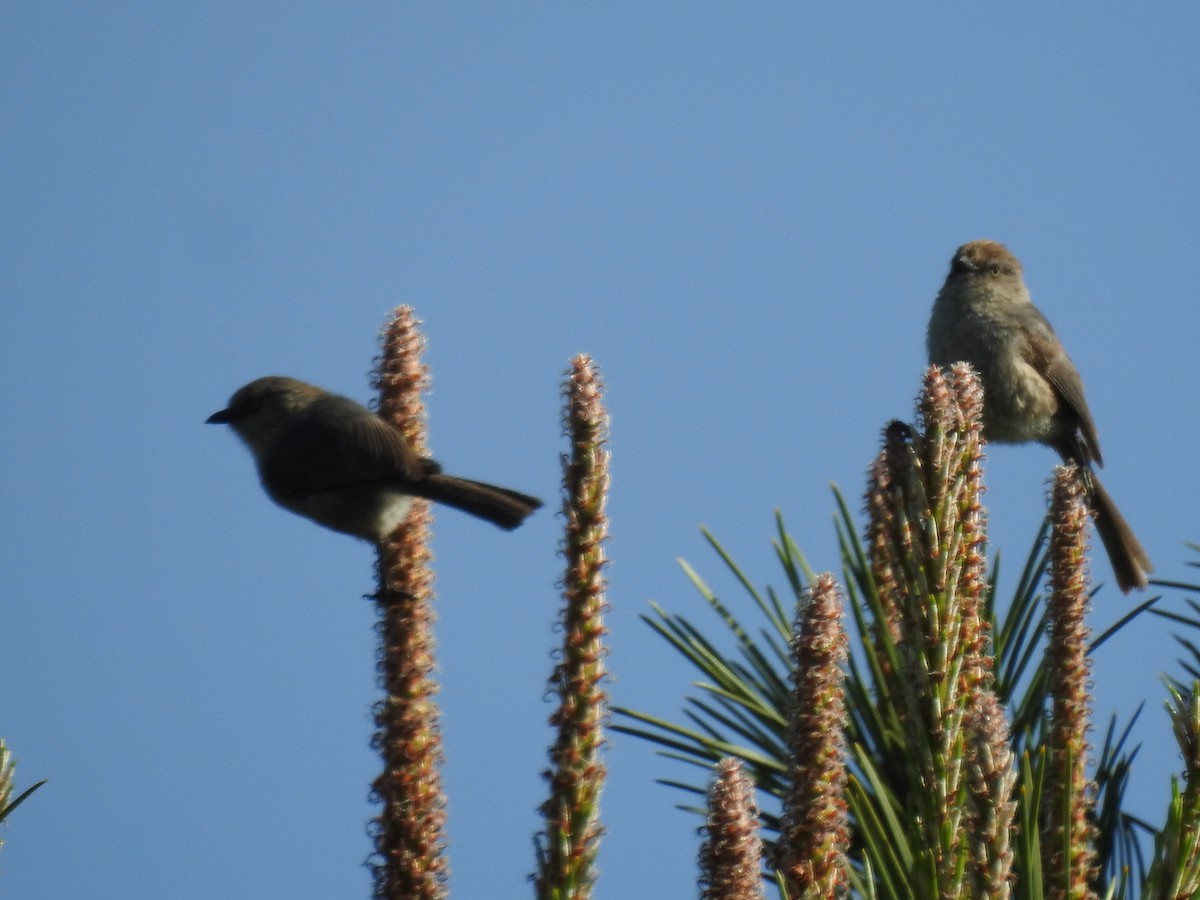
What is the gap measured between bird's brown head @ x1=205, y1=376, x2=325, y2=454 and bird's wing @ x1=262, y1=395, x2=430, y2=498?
292 millimetres

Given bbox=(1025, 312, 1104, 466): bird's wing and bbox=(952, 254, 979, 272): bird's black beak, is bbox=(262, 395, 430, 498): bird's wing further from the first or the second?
bbox=(952, 254, 979, 272): bird's black beak

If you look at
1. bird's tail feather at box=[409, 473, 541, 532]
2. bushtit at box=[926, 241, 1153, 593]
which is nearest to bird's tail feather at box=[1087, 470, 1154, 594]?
bushtit at box=[926, 241, 1153, 593]

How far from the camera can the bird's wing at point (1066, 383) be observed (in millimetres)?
7758

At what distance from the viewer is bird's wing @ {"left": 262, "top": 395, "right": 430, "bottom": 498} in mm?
4340

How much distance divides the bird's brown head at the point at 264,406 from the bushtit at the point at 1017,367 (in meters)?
3.81

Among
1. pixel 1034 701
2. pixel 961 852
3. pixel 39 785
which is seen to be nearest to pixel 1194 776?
pixel 961 852

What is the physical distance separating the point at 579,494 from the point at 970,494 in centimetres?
48

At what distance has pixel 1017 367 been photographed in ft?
24.9

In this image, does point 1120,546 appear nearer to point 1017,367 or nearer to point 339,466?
point 1017,367

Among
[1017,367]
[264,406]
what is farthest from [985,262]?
[264,406]

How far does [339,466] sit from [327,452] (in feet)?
0.75

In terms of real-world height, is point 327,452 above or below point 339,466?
above

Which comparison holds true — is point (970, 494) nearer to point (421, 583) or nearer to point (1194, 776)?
point (1194, 776)

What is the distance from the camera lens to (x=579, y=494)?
64.7 inches
